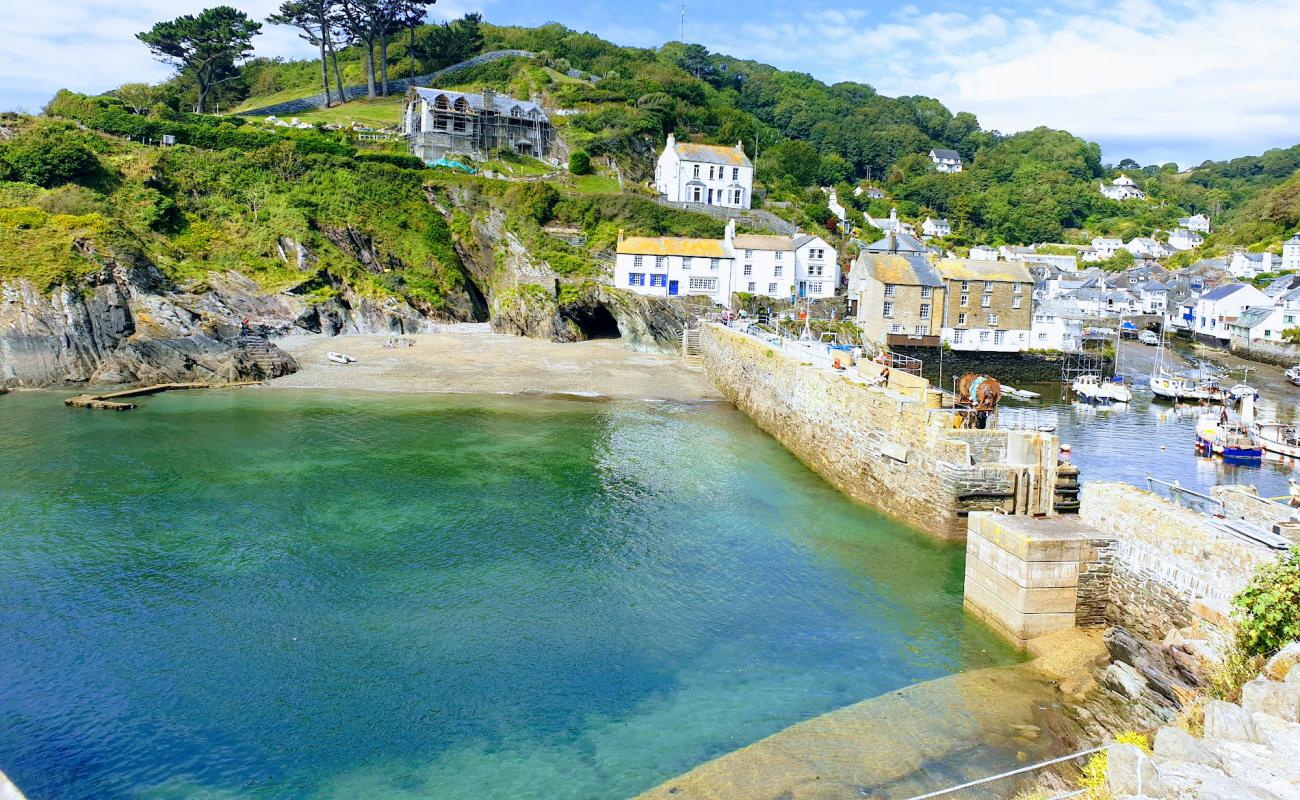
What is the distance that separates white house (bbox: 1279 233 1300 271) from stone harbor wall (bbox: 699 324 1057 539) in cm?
8198

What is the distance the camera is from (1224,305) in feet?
234

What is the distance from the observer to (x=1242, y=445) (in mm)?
32250

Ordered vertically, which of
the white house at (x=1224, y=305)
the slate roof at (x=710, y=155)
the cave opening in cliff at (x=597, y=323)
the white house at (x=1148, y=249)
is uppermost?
the slate roof at (x=710, y=155)

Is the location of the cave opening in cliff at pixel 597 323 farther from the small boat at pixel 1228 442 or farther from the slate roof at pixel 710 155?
the small boat at pixel 1228 442

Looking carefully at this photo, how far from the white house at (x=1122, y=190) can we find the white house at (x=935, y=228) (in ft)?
190

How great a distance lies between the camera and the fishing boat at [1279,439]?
32750 millimetres

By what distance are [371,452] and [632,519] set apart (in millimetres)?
10558

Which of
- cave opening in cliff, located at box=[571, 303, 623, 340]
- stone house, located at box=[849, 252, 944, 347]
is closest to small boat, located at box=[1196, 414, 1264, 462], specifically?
stone house, located at box=[849, 252, 944, 347]

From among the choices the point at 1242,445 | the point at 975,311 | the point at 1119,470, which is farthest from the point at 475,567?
the point at 975,311

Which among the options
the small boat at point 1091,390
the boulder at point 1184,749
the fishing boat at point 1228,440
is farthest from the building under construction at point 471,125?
the boulder at point 1184,749

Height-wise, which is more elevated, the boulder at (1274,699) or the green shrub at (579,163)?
the green shrub at (579,163)

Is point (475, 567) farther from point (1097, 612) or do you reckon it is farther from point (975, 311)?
point (975, 311)

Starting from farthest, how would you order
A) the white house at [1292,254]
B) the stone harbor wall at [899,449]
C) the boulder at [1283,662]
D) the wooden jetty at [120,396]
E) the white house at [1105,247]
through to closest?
the white house at [1105,247] < the white house at [1292,254] < the wooden jetty at [120,396] < the stone harbor wall at [899,449] < the boulder at [1283,662]

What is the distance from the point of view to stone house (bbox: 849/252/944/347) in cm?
5375
